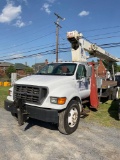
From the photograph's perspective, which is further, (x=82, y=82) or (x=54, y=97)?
(x=82, y=82)

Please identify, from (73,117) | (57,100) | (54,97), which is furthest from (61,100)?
(73,117)

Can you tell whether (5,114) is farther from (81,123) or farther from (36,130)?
(81,123)

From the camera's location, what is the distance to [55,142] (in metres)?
5.50

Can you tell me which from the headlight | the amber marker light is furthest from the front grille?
the amber marker light

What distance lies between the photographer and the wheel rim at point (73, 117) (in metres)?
6.33

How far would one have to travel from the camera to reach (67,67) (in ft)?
25.6

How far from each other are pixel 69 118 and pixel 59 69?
225 cm

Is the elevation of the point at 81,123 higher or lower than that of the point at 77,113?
lower

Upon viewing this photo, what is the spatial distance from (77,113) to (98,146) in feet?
5.24

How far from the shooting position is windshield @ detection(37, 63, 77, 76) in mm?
7594

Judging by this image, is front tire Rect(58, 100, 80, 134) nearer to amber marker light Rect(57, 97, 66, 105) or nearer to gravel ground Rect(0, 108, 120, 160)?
gravel ground Rect(0, 108, 120, 160)

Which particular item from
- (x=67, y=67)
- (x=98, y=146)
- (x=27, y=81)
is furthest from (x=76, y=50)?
(x=98, y=146)

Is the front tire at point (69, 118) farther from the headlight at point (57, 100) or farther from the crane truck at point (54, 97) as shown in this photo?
the headlight at point (57, 100)

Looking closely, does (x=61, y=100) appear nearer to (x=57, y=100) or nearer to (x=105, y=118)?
(x=57, y=100)
